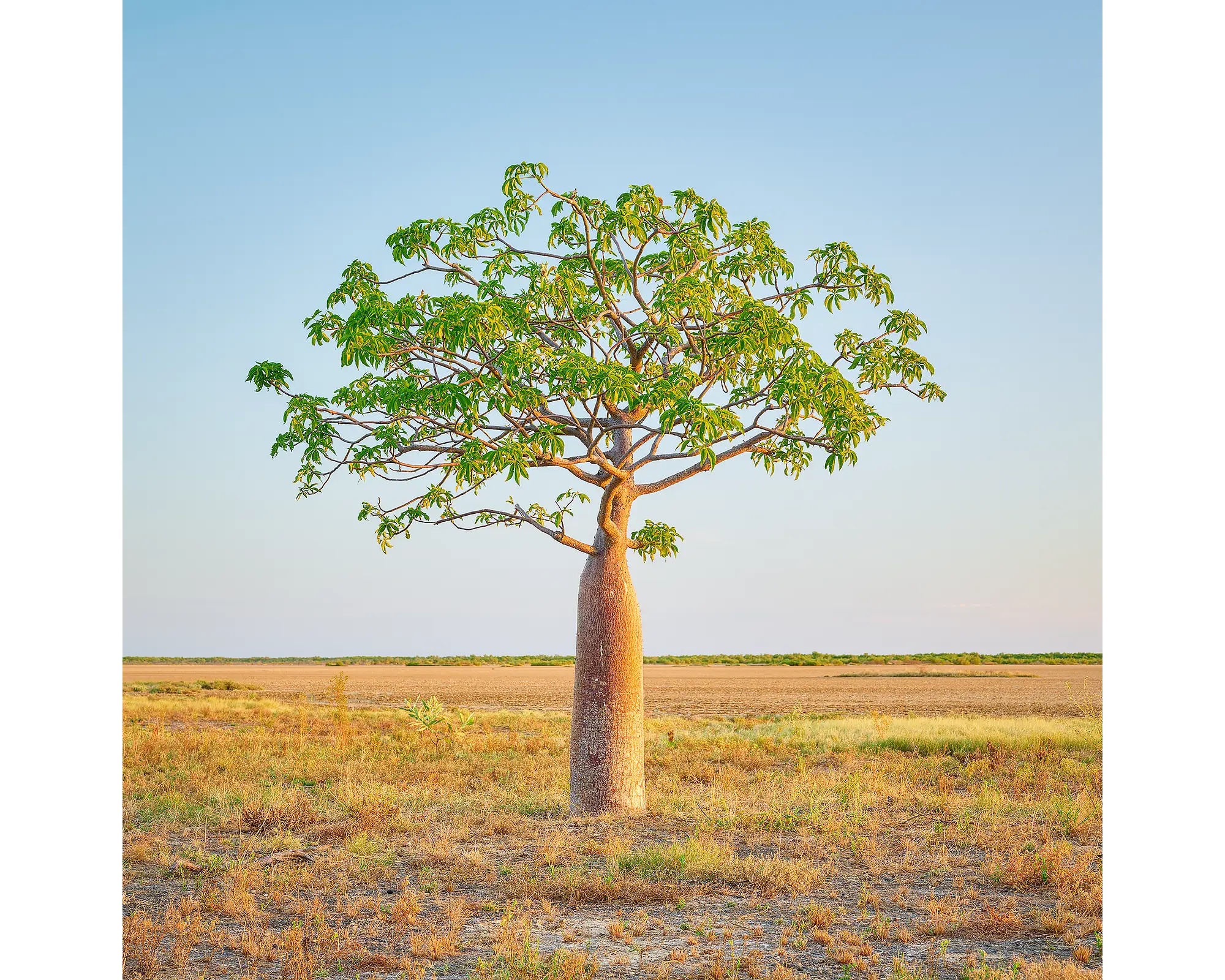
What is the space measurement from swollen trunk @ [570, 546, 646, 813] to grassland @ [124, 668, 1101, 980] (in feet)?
1.12

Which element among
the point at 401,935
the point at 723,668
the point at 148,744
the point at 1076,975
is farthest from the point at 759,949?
the point at 723,668

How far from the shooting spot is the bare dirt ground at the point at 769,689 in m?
33.3

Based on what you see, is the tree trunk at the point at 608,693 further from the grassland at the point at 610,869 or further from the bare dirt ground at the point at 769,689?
the bare dirt ground at the point at 769,689

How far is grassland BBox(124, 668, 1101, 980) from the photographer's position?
18.8ft

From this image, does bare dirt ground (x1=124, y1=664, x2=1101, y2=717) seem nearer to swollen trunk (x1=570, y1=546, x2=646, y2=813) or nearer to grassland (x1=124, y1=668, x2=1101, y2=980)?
grassland (x1=124, y1=668, x2=1101, y2=980)

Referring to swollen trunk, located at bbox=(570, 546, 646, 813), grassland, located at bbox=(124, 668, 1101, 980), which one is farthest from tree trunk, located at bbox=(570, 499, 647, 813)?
grassland, located at bbox=(124, 668, 1101, 980)

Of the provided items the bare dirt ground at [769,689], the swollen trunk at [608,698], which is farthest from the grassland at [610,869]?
the bare dirt ground at [769,689]

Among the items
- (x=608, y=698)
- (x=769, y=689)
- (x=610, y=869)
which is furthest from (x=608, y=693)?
(x=769, y=689)

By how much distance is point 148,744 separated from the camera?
1563cm

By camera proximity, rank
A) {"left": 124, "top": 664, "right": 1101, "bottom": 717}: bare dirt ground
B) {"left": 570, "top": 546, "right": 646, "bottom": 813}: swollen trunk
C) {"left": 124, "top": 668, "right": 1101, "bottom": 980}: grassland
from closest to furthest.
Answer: {"left": 124, "top": 668, "right": 1101, "bottom": 980}: grassland < {"left": 570, "top": 546, "right": 646, "bottom": 813}: swollen trunk < {"left": 124, "top": 664, "right": 1101, "bottom": 717}: bare dirt ground
